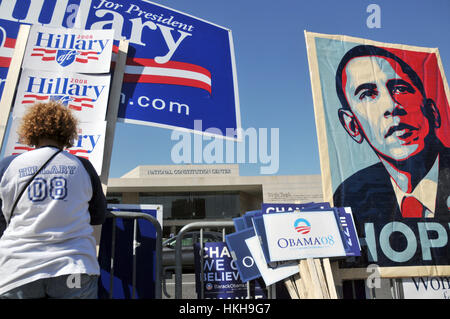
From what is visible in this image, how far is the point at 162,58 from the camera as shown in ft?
14.3

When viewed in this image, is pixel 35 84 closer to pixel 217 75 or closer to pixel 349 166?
pixel 217 75

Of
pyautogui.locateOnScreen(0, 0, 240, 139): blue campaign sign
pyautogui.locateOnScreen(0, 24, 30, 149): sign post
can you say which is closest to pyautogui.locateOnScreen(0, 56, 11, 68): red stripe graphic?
pyautogui.locateOnScreen(0, 0, 240, 139): blue campaign sign

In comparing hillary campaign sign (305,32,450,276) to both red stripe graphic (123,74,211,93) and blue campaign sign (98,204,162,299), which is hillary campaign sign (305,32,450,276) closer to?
red stripe graphic (123,74,211,93)

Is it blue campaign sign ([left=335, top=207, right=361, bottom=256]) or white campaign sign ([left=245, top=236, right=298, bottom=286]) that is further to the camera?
blue campaign sign ([left=335, top=207, right=361, bottom=256])

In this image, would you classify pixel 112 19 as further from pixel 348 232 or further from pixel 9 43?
pixel 348 232

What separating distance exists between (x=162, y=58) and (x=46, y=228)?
10.7ft

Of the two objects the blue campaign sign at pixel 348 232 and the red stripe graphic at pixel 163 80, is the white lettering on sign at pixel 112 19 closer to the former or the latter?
the red stripe graphic at pixel 163 80

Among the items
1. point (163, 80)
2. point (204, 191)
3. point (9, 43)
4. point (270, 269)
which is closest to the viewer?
point (270, 269)

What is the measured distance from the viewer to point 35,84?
329cm

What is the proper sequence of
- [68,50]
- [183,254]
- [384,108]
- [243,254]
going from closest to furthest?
[243,254] → [68,50] → [384,108] → [183,254]

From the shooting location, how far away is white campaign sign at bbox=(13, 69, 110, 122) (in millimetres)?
3223

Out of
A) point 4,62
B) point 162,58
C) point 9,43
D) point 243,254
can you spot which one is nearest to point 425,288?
point 243,254

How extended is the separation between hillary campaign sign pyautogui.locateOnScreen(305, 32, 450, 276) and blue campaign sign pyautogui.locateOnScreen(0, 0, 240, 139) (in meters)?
1.27
